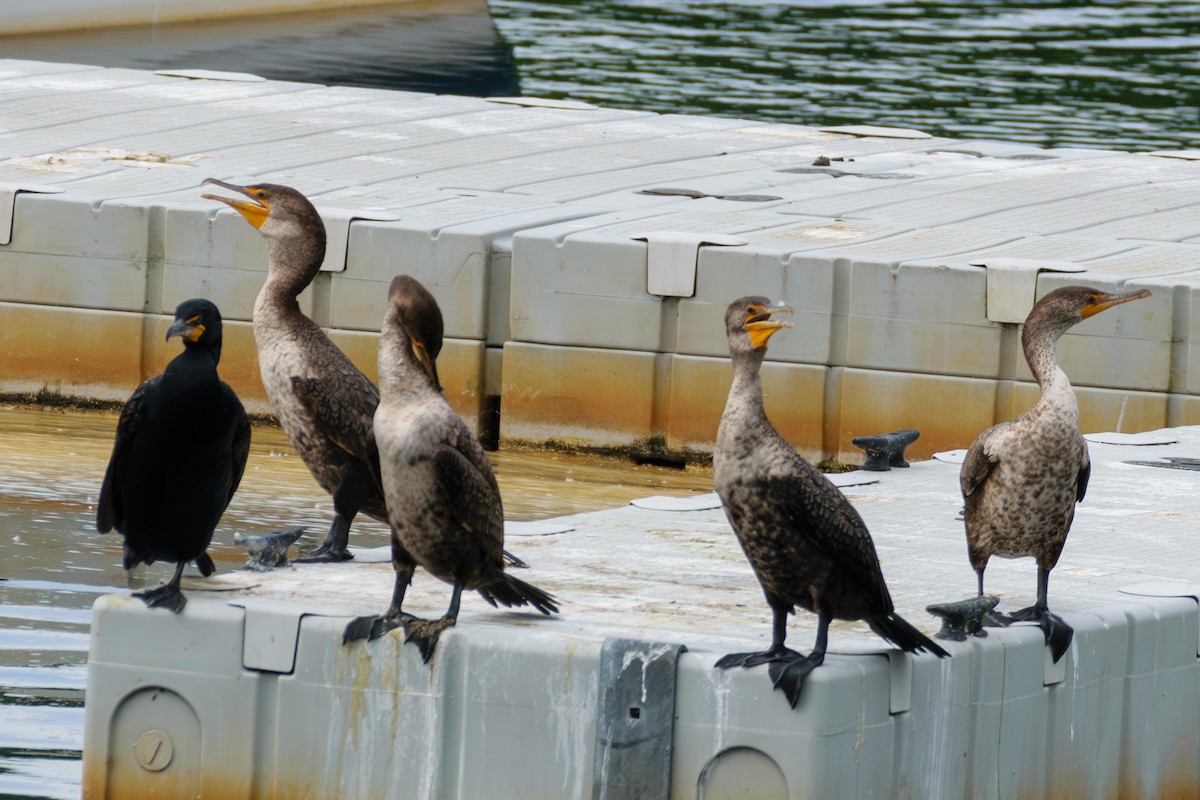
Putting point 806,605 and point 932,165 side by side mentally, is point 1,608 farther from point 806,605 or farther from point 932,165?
point 932,165

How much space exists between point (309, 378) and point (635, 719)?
5.60 ft

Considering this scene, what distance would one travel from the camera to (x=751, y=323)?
466 cm

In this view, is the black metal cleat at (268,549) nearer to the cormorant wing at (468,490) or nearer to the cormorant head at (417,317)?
the cormorant wing at (468,490)

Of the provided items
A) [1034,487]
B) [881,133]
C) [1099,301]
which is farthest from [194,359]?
[881,133]

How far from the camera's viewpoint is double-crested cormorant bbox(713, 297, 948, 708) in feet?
15.3

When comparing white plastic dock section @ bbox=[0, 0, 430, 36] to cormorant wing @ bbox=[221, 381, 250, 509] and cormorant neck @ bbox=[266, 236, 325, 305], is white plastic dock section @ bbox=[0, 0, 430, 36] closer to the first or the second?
cormorant neck @ bbox=[266, 236, 325, 305]

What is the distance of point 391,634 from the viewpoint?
5117mm

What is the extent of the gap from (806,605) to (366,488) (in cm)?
187

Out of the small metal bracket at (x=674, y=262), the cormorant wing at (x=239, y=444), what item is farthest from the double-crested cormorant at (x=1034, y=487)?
the small metal bracket at (x=674, y=262)

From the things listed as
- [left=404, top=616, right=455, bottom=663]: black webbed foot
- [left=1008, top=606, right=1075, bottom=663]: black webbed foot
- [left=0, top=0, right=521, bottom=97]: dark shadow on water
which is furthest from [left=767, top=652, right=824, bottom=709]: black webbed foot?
[left=0, top=0, right=521, bottom=97]: dark shadow on water

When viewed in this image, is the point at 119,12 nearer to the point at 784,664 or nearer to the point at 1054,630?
the point at 1054,630

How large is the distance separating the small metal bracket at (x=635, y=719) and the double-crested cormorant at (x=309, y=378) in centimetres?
130

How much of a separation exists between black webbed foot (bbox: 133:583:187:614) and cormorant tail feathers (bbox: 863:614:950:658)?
1.78m

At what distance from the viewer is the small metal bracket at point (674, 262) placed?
10.7m
